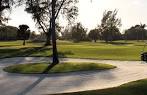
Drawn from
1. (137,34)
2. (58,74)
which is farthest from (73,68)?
(137,34)

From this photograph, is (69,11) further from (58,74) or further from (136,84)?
(136,84)

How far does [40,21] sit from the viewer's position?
74375mm

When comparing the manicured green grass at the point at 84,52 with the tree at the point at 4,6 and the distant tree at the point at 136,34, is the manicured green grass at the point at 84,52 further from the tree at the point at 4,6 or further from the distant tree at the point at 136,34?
the distant tree at the point at 136,34

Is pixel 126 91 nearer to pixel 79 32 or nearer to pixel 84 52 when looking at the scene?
pixel 84 52

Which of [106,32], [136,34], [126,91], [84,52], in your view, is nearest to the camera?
[126,91]

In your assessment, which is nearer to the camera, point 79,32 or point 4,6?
point 4,6

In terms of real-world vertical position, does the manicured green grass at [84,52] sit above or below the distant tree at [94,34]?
below

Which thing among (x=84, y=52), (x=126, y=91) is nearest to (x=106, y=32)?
(x=84, y=52)

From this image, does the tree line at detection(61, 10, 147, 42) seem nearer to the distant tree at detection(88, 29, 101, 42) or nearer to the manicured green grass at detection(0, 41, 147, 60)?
the distant tree at detection(88, 29, 101, 42)

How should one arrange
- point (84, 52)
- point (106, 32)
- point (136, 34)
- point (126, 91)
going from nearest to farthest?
point (126, 91) → point (84, 52) → point (106, 32) → point (136, 34)

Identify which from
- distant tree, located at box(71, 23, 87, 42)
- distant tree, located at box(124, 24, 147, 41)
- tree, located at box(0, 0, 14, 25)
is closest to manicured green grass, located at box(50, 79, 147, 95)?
tree, located at box(0, 0, 14, 25)

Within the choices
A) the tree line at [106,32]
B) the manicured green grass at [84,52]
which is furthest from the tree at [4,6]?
the tree line at [106,32]

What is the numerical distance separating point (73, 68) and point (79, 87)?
7.81m

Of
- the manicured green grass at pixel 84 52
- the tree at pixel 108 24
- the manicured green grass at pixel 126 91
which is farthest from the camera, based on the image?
the tree at pixel 108 24
